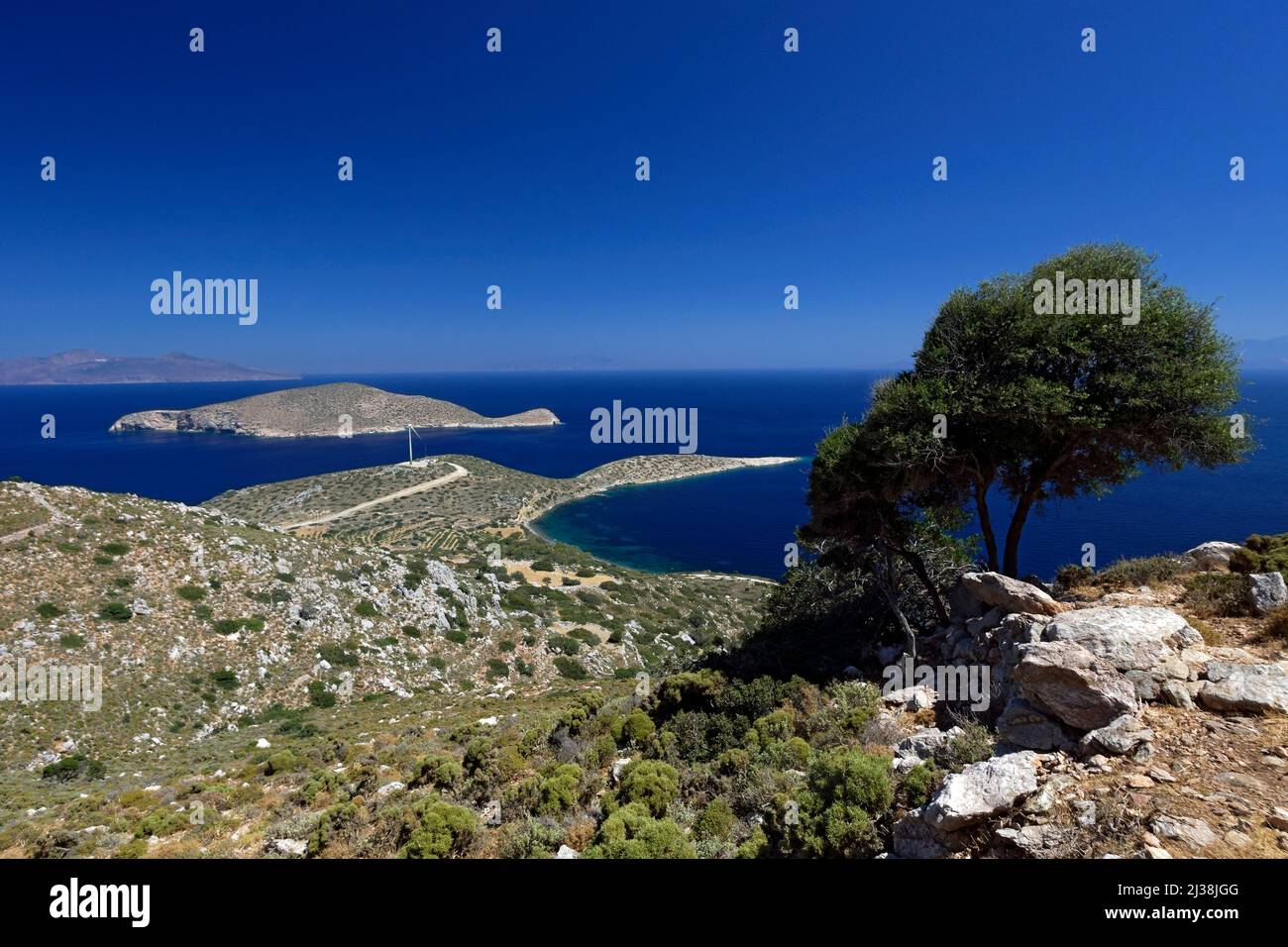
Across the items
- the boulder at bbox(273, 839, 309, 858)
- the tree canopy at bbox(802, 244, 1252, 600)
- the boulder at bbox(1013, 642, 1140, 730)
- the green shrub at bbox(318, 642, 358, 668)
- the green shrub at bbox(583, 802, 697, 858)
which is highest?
the tree canopy at bbox(802, 244, 1252, 600)

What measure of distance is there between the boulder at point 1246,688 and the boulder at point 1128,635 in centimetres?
39

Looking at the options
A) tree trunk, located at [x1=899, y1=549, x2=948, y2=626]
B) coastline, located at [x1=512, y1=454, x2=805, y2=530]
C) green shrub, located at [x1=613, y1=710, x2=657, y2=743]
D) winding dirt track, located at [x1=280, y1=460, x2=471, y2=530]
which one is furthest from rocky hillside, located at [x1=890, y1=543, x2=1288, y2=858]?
coastline, located at [x1=512, y1=454, x2=805, y2=530]

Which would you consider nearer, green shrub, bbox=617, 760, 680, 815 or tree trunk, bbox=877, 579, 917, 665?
green shrub, bbox=617, 760, 680, 815

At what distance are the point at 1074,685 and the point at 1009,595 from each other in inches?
148

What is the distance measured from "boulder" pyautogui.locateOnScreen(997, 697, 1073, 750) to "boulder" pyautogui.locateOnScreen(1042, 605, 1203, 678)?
1210 millimetres

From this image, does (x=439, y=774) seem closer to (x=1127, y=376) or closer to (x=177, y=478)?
(x=1127, y=376)

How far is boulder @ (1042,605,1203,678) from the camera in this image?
720 cm

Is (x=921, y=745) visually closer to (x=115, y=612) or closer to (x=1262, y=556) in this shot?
(x=1262, y=556)

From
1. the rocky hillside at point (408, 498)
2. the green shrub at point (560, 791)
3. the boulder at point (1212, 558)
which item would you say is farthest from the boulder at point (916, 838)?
the rocky hillside at point (408, 498)

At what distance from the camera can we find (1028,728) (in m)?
7.03

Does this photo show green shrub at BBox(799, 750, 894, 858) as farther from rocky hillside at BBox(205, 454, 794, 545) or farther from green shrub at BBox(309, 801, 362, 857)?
rocky hillside at BBox(205, 454, 794, 545)

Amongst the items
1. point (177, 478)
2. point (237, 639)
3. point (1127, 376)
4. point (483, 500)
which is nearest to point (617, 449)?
point (483, 500)

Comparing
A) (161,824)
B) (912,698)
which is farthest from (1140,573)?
(161,824)
